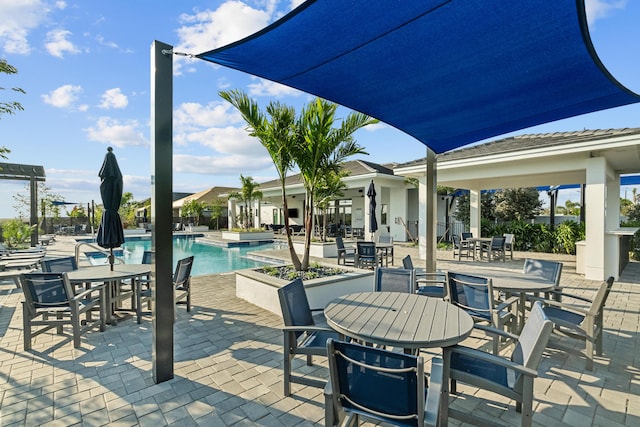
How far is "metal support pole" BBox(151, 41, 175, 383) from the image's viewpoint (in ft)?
8.88

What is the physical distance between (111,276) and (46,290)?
2.17 ft

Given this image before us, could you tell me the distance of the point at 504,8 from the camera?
6.99 feet

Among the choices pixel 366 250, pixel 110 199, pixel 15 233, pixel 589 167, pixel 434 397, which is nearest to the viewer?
pixel 434 397

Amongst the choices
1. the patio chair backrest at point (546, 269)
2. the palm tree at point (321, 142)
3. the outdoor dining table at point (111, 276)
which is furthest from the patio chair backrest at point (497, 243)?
the outdoor dining table at point (111, 276)

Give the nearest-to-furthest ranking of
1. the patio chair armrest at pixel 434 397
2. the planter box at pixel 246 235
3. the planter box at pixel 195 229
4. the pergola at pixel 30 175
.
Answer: the patio chair armrest at pixel 434 397 < the pergola at pixel 30 175 < the planter box at pixel 246 235 < the planter box at pixel 195 229

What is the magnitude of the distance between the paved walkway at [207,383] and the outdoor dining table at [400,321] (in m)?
0.73

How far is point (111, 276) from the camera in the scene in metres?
4.11

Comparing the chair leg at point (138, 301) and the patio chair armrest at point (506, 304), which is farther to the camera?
the chair leg at point (138, 301)

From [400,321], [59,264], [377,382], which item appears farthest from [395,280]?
[59,264]

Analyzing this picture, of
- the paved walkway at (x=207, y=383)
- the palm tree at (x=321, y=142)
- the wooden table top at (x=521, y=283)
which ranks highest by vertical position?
the palm tree at (x=321, y=142)

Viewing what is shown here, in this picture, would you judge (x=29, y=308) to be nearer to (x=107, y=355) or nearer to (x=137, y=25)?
Answer: (x=107, y=355)

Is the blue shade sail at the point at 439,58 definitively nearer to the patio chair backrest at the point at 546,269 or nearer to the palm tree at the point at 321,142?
the palm tree at the point at 321,142

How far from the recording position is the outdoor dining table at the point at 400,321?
6.90ft

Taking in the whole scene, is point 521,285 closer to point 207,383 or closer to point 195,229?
point 207,383
